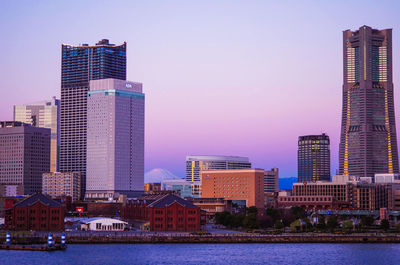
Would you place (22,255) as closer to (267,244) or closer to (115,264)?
(115,264)

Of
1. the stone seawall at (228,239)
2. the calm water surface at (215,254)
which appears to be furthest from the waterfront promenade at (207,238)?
the calm water surface at (215,254)

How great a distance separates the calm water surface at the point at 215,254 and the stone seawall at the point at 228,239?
3466 millimetres

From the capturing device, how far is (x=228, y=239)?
179 metres

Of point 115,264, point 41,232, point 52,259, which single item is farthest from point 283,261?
Answer: point 41,232

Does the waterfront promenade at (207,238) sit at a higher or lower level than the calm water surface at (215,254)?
higher

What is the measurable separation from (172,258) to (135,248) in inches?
723

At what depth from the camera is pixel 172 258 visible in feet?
481

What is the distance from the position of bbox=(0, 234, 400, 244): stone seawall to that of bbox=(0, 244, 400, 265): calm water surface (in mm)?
3466

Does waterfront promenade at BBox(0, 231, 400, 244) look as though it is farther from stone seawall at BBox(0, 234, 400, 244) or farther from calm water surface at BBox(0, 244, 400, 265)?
calm water surface at BBox(0, 244, 400, 265)

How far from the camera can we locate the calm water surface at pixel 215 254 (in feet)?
467

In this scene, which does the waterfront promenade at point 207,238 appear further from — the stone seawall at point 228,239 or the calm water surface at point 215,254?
→ the calm water surface at point 215,254

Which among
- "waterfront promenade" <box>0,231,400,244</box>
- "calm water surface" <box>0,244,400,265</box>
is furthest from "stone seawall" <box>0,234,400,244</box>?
"calm water surface" <box>0,244,400,265</box>

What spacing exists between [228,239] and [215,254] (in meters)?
24.3

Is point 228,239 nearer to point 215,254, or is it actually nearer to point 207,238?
point 207,238
